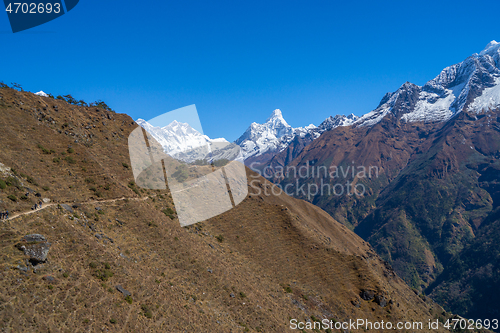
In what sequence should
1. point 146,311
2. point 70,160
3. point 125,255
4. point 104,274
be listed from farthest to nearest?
point 70,160
point 125,255
point 104,274
point 146,311

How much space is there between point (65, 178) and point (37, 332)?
2250 centimetres

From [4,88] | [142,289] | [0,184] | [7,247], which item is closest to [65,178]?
[0,184]

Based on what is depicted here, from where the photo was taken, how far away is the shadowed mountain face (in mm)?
20391

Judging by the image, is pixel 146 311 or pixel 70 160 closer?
pixel 146 311

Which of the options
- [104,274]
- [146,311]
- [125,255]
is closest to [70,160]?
[125,255]

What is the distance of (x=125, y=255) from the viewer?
28688 millimetres

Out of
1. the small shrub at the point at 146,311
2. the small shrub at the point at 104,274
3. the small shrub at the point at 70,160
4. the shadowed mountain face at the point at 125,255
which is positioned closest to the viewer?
the shadowed mountain face at the point at 125,255

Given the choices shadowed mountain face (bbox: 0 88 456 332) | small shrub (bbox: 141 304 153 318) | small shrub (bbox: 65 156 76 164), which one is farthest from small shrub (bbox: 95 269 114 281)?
small shrub (bbox: 65 156 76 164)

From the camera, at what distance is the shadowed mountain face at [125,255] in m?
20.4

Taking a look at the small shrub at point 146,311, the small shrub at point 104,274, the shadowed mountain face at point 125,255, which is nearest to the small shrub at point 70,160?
the shadowed mountain face at point 125,255

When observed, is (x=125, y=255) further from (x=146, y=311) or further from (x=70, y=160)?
(x=70, y=160)

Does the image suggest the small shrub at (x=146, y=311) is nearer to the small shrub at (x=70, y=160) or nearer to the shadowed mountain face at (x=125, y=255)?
the shadowed mountain face at (x=125, y=255)

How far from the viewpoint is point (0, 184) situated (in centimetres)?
2525

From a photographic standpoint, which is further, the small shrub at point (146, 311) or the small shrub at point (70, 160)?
the small shrub at point (70, 160)
